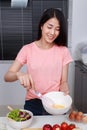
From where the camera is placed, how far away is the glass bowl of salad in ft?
4.31

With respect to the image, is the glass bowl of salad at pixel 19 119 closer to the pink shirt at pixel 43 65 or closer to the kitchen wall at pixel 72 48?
the pink shirt at pixel 43 65

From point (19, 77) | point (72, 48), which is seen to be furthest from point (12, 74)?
point (72, 48)

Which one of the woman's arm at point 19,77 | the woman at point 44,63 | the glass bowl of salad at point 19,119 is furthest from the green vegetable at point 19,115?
the woman at point 44,63

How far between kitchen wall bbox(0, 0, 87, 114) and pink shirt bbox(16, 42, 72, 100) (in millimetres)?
1376

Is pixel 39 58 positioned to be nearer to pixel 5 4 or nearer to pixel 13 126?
pixel 13 126

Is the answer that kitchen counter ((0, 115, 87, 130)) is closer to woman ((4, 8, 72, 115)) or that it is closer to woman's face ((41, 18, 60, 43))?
woman ((4, 8, 72, 115))

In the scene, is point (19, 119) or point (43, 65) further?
point (43, 65)

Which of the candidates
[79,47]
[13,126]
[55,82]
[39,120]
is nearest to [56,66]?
[55,82]

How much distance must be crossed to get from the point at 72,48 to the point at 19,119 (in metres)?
1.87

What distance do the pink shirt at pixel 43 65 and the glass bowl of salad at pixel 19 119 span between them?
33cm

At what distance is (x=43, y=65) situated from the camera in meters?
1.69

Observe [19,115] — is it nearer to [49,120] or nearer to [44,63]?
[49,120]

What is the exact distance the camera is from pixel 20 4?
3.00 metres

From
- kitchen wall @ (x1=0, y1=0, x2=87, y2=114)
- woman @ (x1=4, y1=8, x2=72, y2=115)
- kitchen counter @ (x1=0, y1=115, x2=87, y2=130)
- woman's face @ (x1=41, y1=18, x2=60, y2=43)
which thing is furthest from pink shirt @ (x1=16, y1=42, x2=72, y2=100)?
kitchen wall @ (x1=0, y1=0, x2=87, y2=114)
